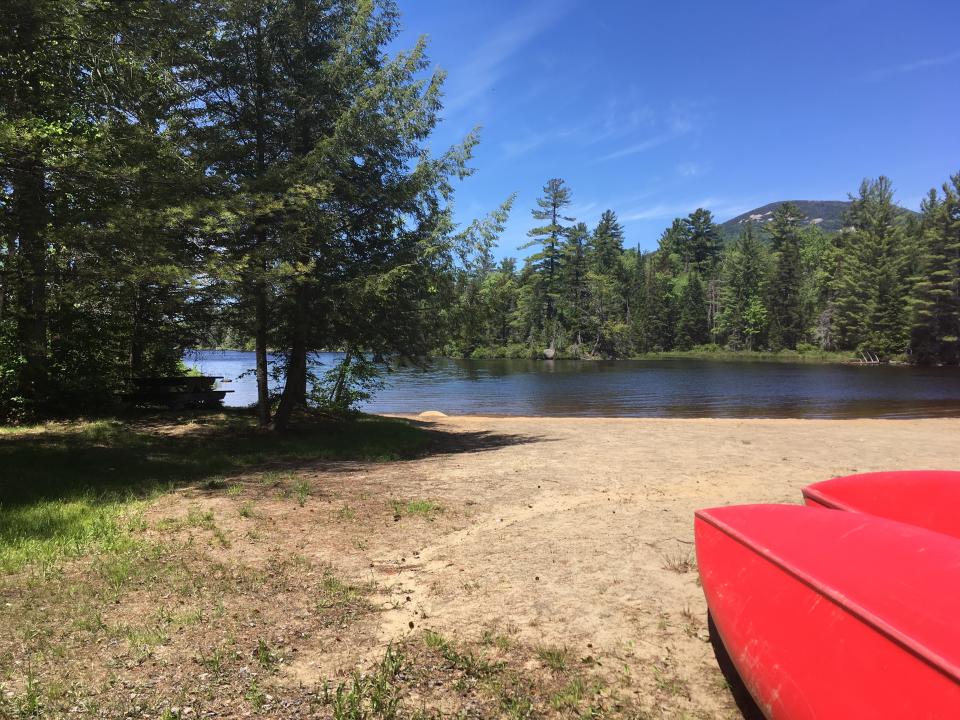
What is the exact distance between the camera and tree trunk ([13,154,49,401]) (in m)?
7.59

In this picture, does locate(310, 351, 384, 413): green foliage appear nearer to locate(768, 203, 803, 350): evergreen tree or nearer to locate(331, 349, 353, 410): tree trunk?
locate(331, 349, 353, 410): tree trunk

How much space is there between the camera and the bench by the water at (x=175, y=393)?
14.6 meters

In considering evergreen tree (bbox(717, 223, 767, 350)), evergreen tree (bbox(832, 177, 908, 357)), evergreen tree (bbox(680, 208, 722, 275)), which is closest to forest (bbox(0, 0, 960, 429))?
evergreen tree (bbox(832, 177, 908, 357))

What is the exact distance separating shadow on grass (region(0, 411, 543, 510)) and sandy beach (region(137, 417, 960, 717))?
1.13m

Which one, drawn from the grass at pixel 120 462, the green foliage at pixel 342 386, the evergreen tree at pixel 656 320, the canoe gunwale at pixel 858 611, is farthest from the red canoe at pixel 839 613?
the evergreen tree at pixel 656 320

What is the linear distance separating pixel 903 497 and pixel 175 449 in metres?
10.6

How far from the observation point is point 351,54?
1130 cm

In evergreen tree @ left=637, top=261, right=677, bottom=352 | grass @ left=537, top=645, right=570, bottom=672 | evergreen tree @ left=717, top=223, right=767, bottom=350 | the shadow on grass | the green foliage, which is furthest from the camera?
evergreen tree @ left=637, top=261, right=677, bottom=352

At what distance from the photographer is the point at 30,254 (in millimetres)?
8602

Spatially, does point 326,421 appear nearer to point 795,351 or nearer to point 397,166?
point 397,166

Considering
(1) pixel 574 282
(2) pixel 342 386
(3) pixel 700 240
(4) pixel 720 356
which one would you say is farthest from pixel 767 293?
(2) pixel 342 386

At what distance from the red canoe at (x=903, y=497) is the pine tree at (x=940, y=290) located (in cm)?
7182

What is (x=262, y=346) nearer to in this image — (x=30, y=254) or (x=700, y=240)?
(x=30, y=254)

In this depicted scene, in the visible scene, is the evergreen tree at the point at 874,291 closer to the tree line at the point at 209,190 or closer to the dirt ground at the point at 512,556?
the dirt ground at the point at 512,556
